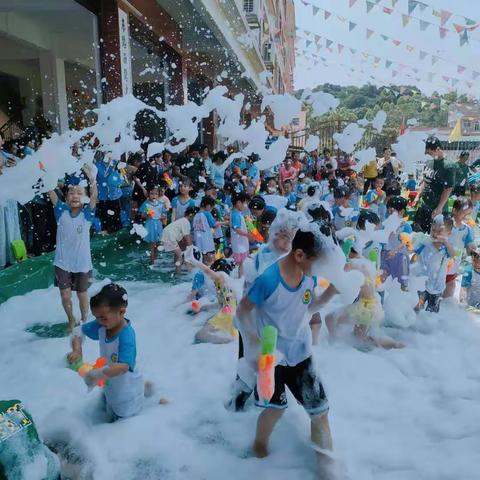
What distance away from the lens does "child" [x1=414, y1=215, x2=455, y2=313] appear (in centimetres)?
502

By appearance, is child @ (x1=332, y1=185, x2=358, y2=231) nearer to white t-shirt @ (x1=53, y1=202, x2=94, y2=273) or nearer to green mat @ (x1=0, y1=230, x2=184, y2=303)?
green mat @ (x1=0, y1=230, x2=184, y2=303)

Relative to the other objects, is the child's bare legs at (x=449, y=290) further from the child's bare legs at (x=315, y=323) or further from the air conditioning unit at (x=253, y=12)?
the air conditioning unit at (x=253, y=12)

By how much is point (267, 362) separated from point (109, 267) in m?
5.38

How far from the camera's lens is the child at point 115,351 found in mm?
2904

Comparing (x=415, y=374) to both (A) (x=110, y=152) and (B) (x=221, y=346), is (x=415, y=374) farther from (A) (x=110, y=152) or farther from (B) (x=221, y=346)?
(A) (x=110, y=152)

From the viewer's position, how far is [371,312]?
4484mm

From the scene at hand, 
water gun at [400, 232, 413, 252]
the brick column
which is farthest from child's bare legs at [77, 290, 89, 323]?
the brick column

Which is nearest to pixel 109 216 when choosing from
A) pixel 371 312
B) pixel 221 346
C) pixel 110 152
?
pixel 110 152

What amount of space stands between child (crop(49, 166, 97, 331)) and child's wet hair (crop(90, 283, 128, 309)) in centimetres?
186

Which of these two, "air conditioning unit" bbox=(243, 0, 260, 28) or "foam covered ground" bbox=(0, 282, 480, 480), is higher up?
"air conditioning unit" bbox=(243, 0, 260, 28)

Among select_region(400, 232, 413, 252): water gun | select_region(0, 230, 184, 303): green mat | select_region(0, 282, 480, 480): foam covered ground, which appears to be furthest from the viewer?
select_region(0, 230, 184, 303): green mat

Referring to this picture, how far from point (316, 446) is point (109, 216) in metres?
6.40

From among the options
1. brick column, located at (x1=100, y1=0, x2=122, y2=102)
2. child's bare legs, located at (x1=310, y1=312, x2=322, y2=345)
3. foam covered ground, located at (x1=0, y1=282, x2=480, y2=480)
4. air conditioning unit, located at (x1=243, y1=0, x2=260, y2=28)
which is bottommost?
foam covered ground, located at (x1=0, y1=282, x2=480, y2=480)

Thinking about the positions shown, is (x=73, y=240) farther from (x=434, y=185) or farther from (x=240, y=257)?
(x=434, y=185)
